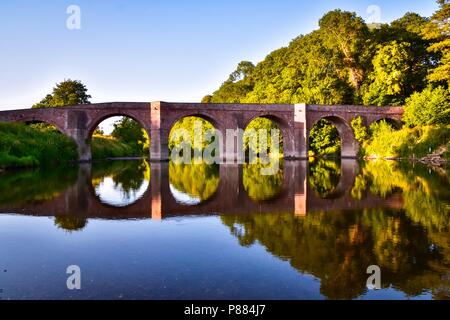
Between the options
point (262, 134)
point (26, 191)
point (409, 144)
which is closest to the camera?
point (26, 191)

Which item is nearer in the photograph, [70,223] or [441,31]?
[70,223]

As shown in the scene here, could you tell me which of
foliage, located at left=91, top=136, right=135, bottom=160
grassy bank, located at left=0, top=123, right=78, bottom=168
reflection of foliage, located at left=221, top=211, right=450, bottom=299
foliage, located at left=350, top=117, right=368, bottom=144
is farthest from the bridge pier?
reflection of foliage, located at left=221, top=211, right=450, bottom=299

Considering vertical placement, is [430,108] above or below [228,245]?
above

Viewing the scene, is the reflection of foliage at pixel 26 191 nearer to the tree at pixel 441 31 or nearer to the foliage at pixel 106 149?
the foliage at pixel 106 149

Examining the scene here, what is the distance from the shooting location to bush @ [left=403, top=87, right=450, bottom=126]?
112ft

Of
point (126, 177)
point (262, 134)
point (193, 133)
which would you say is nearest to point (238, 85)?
point (193, 133)

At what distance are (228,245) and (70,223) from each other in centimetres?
404

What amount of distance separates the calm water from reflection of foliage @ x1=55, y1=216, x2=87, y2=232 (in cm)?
2

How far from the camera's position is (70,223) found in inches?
358

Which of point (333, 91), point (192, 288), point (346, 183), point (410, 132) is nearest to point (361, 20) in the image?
point (333, 91)

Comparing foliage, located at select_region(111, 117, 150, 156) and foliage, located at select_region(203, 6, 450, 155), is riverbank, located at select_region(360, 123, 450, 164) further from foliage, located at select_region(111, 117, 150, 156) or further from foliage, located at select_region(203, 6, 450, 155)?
foliage, located at select_region(111, 117, 150, 156)

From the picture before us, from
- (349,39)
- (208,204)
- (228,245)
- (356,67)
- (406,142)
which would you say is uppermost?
(349,39)

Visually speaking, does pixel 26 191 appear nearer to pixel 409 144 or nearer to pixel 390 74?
pixel 409 144

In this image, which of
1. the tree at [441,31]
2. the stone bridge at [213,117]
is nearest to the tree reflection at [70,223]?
the stone bridge at [213,117]
